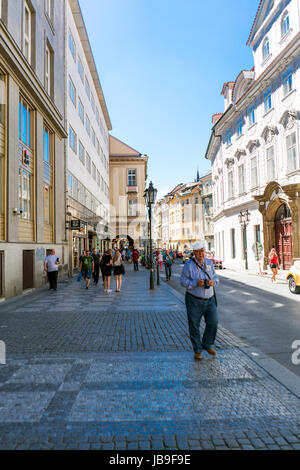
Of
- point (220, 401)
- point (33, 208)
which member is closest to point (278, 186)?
point (33, 208)

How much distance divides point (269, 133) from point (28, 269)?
18.3 m

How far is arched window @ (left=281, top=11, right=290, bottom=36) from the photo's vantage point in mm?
20891

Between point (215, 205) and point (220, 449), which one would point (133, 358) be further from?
point (215, 205)

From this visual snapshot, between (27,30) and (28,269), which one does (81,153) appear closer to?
(27,30)

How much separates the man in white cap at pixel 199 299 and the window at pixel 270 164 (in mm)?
19948

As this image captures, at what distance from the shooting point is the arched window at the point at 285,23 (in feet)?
68.5

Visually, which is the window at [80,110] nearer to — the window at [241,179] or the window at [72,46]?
the window at [72,46]

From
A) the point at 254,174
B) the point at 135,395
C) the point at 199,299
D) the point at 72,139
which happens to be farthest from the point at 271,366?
the point at 254,174

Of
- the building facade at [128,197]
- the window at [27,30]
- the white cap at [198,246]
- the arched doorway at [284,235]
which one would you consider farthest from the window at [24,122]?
the building facade at [128,197]

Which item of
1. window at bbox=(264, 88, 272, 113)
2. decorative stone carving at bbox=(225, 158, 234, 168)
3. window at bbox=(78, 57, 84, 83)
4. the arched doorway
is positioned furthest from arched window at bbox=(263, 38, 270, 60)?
window at bbox=(78, 57, 84, 83)

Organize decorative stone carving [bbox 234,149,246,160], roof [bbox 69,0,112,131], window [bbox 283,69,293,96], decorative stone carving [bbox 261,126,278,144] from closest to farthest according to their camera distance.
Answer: window [bbox 283,69,293,96] → decorative stone carving [bbox 261,126,278,144] → roof [bbox 69,0,112,131] → decorative stone carving [bbox 234,149,246,160]

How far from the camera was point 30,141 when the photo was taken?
15.1 meters

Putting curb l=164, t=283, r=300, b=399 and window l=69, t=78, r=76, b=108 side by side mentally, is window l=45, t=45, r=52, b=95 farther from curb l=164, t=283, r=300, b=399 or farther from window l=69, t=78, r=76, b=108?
curb l=164, t=283, r=300, b=399

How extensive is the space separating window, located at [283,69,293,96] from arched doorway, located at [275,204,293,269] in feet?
23.6
